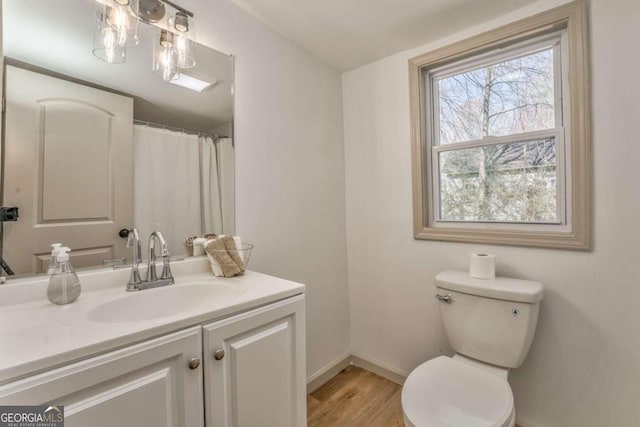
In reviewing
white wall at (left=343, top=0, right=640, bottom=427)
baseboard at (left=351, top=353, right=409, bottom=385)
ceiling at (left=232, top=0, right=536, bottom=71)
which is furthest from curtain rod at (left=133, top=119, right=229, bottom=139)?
baseboard at (left=351, top=353, right=409, bottom=385)

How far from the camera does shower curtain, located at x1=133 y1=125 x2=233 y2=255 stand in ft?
3.83

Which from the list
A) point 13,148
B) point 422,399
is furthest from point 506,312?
point 13,148

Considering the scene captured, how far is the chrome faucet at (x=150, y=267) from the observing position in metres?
1.04

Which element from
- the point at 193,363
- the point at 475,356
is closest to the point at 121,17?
the point at 193,363

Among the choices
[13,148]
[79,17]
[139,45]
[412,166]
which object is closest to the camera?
[13,148]

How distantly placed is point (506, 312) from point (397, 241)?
2.31 ft

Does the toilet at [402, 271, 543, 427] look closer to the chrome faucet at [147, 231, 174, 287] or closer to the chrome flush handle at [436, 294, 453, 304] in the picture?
the chrome flush handle at [436, 294, 453, 304]

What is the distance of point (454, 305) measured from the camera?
1421mm

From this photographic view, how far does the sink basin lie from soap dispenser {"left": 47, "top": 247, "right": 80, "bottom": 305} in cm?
10

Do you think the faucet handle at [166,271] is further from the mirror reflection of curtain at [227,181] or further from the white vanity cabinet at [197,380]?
the white vanity cabinet at [197,380]

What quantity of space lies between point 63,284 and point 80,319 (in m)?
0.19

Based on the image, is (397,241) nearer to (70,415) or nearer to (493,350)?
(493,350)

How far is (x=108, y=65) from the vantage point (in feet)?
3.55

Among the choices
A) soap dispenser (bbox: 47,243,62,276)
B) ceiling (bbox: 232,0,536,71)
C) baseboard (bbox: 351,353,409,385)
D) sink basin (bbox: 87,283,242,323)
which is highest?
ceiling (bbox: 232,0,536,71)
